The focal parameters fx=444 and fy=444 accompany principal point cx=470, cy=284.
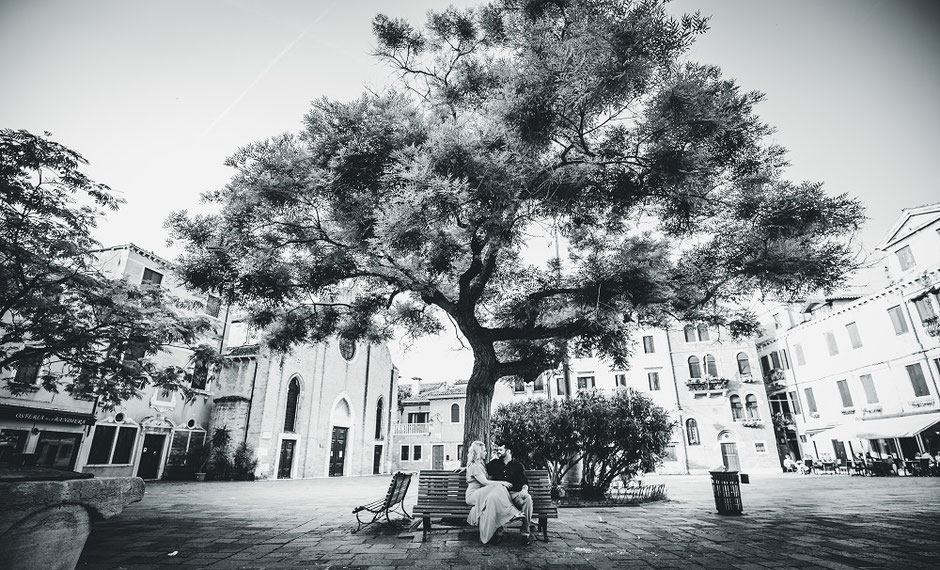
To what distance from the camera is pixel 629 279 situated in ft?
26.5

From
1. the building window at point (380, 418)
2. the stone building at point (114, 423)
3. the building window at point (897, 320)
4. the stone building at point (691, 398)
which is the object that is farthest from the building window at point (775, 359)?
the stone building at point (114, 423)

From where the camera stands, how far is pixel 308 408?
28.2 m

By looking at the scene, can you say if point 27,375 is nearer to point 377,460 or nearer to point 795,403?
point 377,460

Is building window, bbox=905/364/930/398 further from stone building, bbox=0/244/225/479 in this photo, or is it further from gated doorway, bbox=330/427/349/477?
gated doorway, bbox=330/427/349/477

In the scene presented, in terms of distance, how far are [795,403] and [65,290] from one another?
39.8 m

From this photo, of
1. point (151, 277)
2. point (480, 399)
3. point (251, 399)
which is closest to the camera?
point (480, 399)

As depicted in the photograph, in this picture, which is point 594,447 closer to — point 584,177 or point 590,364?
point 584,177

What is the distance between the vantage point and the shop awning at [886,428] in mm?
20094

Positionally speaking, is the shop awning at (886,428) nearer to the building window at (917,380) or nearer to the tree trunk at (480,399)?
the building window at (917,380)

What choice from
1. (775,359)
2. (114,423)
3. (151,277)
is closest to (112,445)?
(114,423)

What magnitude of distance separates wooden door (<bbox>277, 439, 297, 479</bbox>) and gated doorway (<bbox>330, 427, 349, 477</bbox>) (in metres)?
3.51

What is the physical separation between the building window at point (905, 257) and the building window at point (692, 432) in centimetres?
1494

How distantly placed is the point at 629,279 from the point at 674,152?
2.60 meters

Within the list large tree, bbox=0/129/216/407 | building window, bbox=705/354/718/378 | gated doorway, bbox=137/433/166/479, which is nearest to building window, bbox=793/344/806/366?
building window, bbox=705/354/718/378
